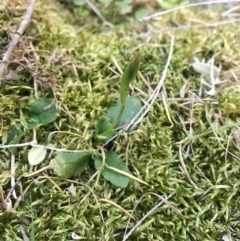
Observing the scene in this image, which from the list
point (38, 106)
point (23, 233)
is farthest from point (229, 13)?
point (23, 233)

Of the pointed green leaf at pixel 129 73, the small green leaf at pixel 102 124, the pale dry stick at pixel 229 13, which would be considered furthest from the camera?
the pale dry stick at pixel 229 13

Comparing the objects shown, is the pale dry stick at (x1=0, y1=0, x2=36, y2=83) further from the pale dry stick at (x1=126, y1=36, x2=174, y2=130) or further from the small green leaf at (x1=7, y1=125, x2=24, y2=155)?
the pale dry stick at (x1=126, y1=36, x2=174, y2=130)

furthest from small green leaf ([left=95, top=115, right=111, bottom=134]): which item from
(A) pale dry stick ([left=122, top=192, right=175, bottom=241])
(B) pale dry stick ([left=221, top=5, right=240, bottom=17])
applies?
(B) pale dry stick ([left=221, top=5, right=240, bottom=17])

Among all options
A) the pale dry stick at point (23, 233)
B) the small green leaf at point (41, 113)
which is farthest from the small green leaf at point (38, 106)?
the pale dry stick at point (23, 233)

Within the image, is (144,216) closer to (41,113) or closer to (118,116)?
(118,116)

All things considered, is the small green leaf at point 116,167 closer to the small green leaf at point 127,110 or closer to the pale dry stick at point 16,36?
the small green leaf at point 127,110

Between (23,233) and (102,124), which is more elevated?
(102,124)
